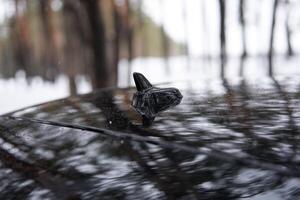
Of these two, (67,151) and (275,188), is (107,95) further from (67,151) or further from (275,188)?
(275,188)

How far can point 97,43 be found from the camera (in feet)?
26.2

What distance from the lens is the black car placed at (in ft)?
3.07

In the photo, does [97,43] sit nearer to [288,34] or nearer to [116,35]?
[116,35]

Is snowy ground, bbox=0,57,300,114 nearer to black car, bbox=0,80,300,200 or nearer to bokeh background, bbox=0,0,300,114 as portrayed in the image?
bokeh background, bbox=0,0,300,114

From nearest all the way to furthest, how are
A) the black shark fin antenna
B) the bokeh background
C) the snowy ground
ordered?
the black shark fin antenna → the bokeh background → the snowy ground

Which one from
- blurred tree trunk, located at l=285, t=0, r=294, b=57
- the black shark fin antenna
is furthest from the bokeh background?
the black shark fin antenna

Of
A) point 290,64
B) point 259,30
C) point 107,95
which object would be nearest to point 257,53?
point 259,30

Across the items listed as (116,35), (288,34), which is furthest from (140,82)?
(288,34)

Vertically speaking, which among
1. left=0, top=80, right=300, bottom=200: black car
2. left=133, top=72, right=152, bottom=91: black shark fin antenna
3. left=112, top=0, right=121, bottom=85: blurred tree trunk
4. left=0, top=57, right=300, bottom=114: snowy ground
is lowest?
left=0, top=57, right=300, bottom=114: snowy ground

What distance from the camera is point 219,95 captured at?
1.76 m

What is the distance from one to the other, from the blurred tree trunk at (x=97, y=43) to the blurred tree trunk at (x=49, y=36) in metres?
6.11

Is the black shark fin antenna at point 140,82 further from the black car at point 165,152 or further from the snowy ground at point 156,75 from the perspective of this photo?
the snowy ground at point 156,75

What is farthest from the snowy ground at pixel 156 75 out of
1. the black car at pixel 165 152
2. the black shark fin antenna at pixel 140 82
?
the black car at pixel 165 152

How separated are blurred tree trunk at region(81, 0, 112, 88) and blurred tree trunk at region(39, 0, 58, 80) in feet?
20.1
